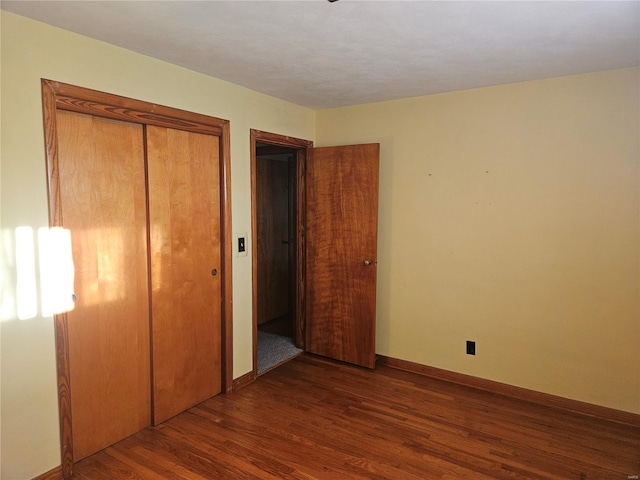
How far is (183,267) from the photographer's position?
2873mm

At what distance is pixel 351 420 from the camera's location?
9.32ft

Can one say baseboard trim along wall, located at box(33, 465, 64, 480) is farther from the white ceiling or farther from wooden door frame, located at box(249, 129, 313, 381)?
the white ceiling

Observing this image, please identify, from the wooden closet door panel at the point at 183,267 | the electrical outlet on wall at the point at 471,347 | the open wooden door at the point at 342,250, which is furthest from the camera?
the open wooden door at the point at 342,250

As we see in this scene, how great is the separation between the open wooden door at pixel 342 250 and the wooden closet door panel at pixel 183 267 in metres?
1.09

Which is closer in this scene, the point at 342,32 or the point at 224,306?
the point at 342,32

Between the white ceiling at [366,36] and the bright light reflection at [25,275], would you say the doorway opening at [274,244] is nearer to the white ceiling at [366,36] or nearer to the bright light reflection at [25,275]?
the white ceiling at [366,36]

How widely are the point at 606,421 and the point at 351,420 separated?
69.1 inches

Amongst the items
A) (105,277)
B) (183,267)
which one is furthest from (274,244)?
(105,277)

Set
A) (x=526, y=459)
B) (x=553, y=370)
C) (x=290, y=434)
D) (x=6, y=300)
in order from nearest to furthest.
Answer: (x=6, y=300)
(x=526, y=459)
(x=290, y=434)
(x=553, y=370)

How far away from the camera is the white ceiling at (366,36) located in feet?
6.07

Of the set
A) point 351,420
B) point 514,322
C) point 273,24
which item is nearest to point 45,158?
point 273,24

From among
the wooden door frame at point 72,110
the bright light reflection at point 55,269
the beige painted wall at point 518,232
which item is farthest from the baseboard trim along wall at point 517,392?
the bright light reflection at point 55,269

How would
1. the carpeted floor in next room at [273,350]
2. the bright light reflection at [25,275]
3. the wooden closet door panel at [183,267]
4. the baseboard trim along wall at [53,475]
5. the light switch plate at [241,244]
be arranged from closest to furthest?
the bright light reflection at [25,275] < the baseboard trim along wall at [53,475] < the wooden closet door panel at [183,267] < the light switch plate at [241,244] < the carpeted floor in next room at [273,350]

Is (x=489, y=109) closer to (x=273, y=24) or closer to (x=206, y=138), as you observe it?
(x=273, y=24)
